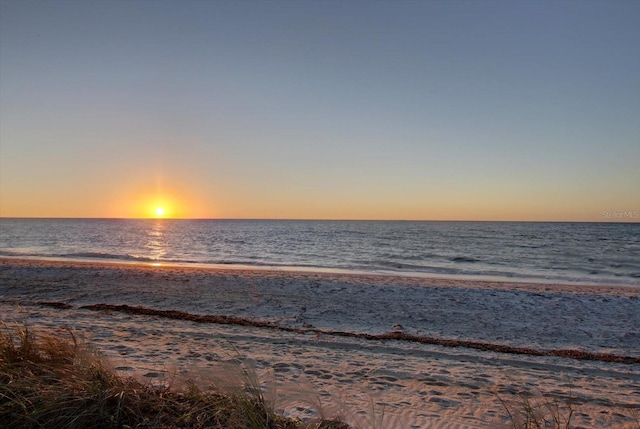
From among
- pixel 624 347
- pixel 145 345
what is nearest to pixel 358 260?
pixel 624 347

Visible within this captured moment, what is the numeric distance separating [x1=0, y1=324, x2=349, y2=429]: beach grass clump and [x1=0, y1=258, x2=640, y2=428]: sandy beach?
258 millimetres

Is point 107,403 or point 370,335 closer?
point 107,403

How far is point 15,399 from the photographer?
3557 millimetres

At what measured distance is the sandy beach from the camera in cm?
540

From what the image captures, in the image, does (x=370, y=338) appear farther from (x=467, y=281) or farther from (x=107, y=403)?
(x=467, y=281)

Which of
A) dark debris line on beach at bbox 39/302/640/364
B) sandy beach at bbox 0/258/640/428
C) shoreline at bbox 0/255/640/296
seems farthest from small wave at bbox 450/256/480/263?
dark debris line on beach at bbox 39/302/640/364

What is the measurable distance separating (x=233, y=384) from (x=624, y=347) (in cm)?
891

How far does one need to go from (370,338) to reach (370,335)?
307 mm

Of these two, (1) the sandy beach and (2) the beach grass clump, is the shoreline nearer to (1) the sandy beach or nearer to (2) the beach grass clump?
(1) the sandy beach

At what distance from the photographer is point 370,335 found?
9.45m

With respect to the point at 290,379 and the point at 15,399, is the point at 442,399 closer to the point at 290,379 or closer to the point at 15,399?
the point at 290,379

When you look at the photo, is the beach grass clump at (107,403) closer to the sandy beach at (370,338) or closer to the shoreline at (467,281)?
the sandy beach at (370,338)

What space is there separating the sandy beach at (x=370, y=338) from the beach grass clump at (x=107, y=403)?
0.26 metres

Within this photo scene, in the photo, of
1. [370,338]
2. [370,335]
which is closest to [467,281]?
[370,335]
